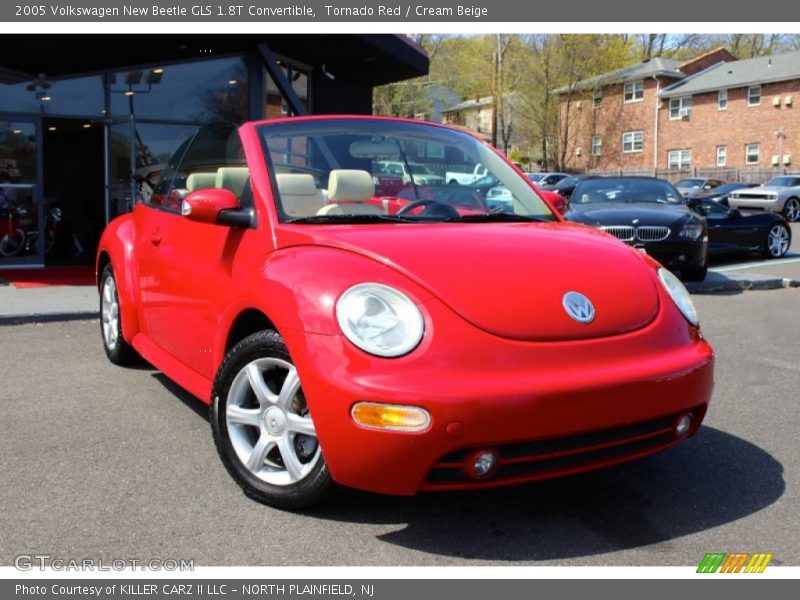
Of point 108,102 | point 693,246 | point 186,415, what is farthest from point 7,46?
point 693,246

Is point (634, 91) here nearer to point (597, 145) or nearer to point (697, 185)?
point (597, 145)

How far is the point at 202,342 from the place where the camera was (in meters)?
3.93

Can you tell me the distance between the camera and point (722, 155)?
47.2 m

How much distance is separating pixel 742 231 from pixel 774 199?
15613 millimetres

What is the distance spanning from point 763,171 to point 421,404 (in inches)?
1693

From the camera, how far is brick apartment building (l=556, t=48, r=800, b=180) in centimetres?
4406

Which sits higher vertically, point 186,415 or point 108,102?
point 108,102

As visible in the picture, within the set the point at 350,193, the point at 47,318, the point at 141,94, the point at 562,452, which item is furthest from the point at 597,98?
the point at 562,452

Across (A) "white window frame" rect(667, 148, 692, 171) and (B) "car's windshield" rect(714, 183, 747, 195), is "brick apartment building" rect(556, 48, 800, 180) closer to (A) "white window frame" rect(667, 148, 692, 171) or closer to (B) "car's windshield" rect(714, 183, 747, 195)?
(A) "white window frame" rect(667, 148, 692, 171)

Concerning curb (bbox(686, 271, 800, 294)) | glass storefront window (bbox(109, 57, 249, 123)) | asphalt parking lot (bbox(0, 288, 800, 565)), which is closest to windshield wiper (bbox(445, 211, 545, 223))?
asphalt parking lot (bbox(0, 288, 800, 565))

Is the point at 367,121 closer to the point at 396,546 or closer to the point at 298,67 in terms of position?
the point at 396,546

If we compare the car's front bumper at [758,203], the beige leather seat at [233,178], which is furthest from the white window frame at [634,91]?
the beige leather seat at [233,178]

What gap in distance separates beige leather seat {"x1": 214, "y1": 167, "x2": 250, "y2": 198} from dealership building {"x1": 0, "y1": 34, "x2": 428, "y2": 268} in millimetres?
8105

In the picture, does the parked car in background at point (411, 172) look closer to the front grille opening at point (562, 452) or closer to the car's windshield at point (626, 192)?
the front grille opening at point (562, 452)
